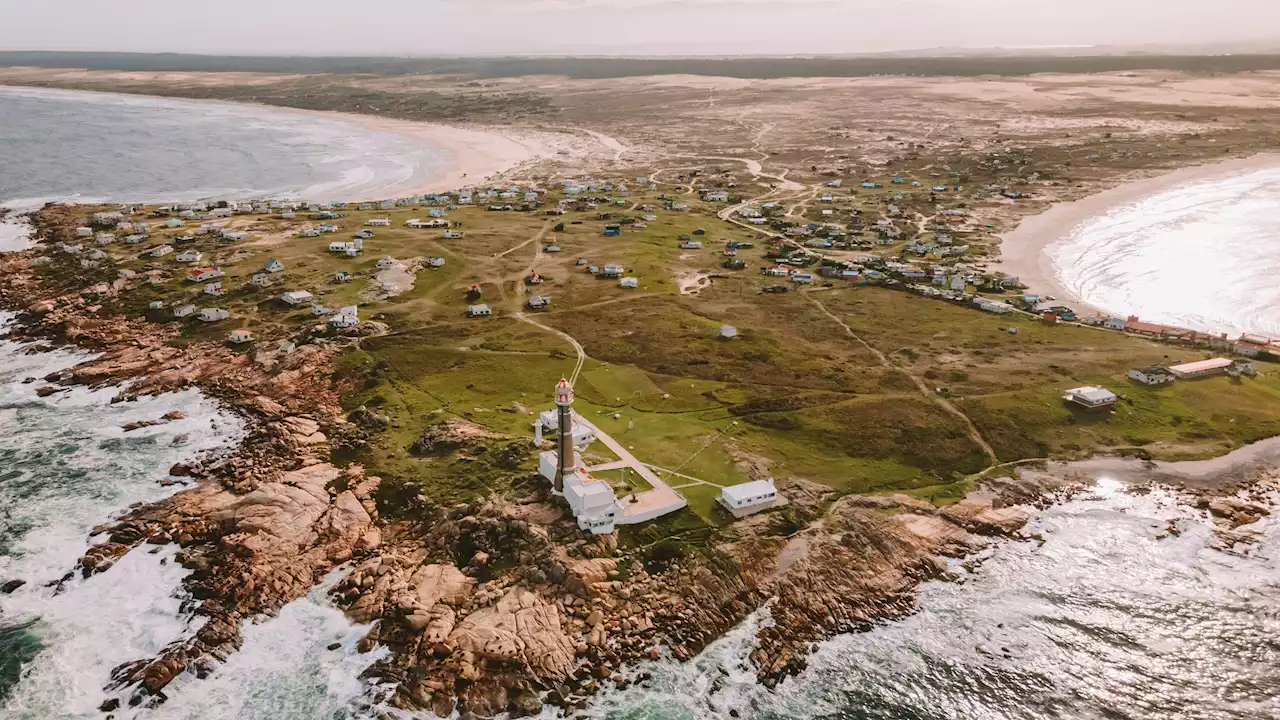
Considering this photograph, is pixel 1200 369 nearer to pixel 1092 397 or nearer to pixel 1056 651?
pixel 1092 397

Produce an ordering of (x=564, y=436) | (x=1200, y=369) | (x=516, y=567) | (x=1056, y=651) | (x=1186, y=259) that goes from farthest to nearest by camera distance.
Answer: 1. (x=1186, y=259)
2. (x=1200, y=369)
3. (x=564, y=436)
4. (x=516, y=567)
5. (x=1056, y=651)

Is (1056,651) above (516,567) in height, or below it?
below

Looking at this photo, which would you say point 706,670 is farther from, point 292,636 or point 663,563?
point 292,636

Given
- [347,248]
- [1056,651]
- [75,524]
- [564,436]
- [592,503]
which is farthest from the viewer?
[347,248]

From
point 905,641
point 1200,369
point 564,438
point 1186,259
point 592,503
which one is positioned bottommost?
point 905,641

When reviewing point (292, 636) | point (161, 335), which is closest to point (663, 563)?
point (292, 636)

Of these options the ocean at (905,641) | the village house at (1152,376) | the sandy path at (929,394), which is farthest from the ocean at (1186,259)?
the ocean at (905,641)

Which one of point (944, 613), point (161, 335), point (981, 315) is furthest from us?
point (981, 315)

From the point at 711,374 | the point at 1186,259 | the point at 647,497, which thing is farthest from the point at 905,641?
the point at 1186,259

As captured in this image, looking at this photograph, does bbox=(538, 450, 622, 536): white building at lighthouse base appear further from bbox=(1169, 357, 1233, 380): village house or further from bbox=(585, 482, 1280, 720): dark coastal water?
bbox=(1169, 357, 1233, 380): village house
